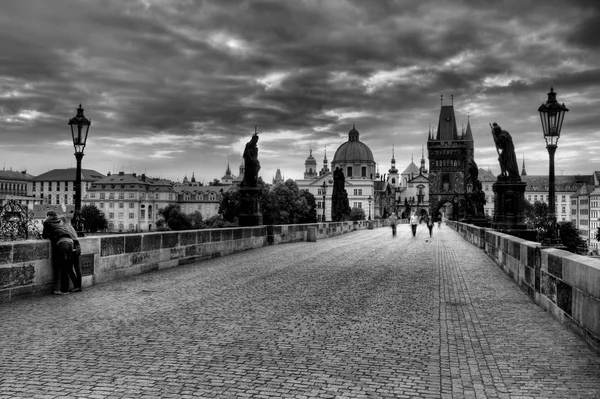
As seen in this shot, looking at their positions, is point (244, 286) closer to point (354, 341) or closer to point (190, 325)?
point (190, 325)

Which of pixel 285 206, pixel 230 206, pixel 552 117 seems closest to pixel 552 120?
pixel 552 117

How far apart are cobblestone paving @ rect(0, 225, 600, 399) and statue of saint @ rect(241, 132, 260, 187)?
1230 centimetres

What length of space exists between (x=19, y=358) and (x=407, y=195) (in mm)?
195929

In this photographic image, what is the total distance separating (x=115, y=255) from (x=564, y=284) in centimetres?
815

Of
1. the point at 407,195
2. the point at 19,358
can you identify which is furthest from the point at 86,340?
the point at 407,195

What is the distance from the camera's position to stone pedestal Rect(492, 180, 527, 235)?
66.6 ft

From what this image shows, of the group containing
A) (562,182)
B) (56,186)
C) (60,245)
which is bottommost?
(60,245)

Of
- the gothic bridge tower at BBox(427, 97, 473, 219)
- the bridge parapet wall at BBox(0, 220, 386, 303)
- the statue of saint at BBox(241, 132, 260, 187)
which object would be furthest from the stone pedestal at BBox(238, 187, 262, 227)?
the gothic bridge tower at BBox(427, 97, 473, 219)

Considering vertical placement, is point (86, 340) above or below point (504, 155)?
below

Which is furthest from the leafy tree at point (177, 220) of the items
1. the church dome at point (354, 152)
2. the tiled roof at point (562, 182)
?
the tiled roof at point (562, 182)

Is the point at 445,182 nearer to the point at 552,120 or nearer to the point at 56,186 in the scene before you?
the point at 56,186

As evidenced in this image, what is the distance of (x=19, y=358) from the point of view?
548 centimetres

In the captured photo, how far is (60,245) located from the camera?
31.6ft

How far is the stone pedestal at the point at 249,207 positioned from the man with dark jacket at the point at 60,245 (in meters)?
13.2
